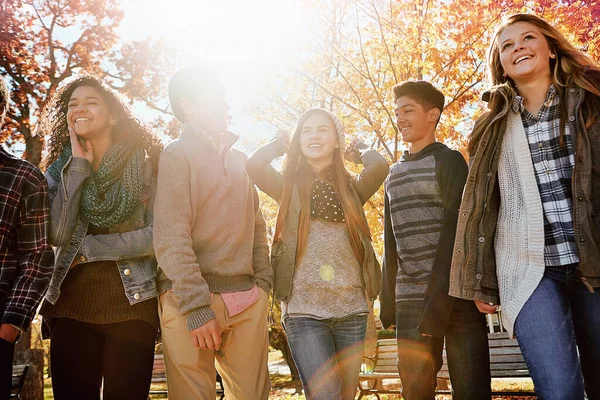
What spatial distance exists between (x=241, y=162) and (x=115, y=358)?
1.43m

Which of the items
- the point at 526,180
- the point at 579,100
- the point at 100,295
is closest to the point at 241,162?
the point at 100,295

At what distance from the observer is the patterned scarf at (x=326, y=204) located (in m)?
3.62

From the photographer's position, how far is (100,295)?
293 centimetres

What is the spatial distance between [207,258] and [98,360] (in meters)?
0.78

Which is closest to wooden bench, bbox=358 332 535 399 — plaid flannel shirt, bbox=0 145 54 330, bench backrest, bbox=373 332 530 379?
bench backrest, bbox=373 332 530 379

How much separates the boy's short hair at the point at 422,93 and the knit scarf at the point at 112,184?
1.98 metres

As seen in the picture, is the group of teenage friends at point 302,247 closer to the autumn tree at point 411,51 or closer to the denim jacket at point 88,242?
the denim jacket at point 88,242

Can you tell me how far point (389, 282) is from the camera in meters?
3.78

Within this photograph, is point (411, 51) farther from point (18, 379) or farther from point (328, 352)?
point (18, 379)

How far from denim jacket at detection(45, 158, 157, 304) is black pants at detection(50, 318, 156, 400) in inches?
7.4

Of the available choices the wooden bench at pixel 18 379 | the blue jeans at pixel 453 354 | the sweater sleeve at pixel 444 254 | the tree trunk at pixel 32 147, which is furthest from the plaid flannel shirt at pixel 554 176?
the tree trunk at pixel 32 147

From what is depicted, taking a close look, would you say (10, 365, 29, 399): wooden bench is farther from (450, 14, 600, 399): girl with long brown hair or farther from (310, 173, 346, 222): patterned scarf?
(450, 14, 600, 399): girl with long brown hair

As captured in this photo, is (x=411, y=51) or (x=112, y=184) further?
(x=411, y=51)

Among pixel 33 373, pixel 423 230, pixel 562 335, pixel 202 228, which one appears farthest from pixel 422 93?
pixel 33 373
